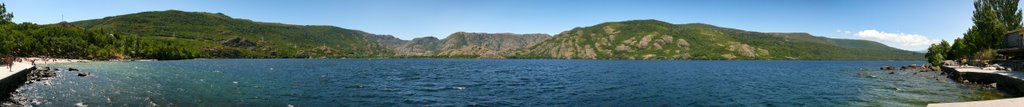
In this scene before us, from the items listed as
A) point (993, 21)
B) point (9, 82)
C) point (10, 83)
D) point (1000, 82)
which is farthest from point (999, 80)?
point (10, 83)

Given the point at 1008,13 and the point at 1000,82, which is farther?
the point at 1008,13

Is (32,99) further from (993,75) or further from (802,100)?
(993,75)

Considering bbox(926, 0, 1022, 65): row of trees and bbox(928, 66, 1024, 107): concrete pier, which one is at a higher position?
bbox(926, 0, 1022, 65): row of trees

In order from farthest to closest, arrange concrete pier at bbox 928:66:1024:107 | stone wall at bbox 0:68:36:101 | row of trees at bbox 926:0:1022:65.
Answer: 1. row of trees at bbox 926:0:1022:65
2. stone wall at bbox 0:68:36:101
3. concrete pier at bbox 928:66:1024:107

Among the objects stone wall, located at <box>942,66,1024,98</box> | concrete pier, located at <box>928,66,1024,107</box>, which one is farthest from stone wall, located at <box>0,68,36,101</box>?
stone wall, located at <box>942,66,1024,98</box>

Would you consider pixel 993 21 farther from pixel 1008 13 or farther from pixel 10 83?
pixel 10 83

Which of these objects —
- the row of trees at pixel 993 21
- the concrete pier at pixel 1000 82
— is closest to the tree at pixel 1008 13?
the row of trees at pixel 993 21

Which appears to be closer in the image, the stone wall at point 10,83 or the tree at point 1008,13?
the stone wall at point 10,83

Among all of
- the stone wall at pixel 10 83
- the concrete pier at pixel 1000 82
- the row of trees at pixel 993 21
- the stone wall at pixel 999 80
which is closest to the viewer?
the concrete pier at pixel 1000 82

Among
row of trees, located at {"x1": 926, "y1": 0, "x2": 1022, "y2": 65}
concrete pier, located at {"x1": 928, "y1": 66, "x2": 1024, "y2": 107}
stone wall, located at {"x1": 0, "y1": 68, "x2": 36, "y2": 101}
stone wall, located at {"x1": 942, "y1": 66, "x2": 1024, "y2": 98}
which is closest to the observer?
concrete pier, located at {"x1": 928, "y1": 66, "x2": 1024, "y2": 107}

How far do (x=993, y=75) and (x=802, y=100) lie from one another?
28.7 metres

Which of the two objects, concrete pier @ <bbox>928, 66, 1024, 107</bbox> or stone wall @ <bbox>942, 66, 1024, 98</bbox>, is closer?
concrete pier @ <bbox>928, 66, 1024, 107</bbox>

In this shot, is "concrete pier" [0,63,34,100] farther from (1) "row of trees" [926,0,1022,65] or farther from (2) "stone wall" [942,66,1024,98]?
(1) "row of trees" [926,0,1022,65]

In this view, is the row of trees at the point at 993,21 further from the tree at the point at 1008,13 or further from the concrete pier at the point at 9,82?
the concrete pier at the point at 9,82
